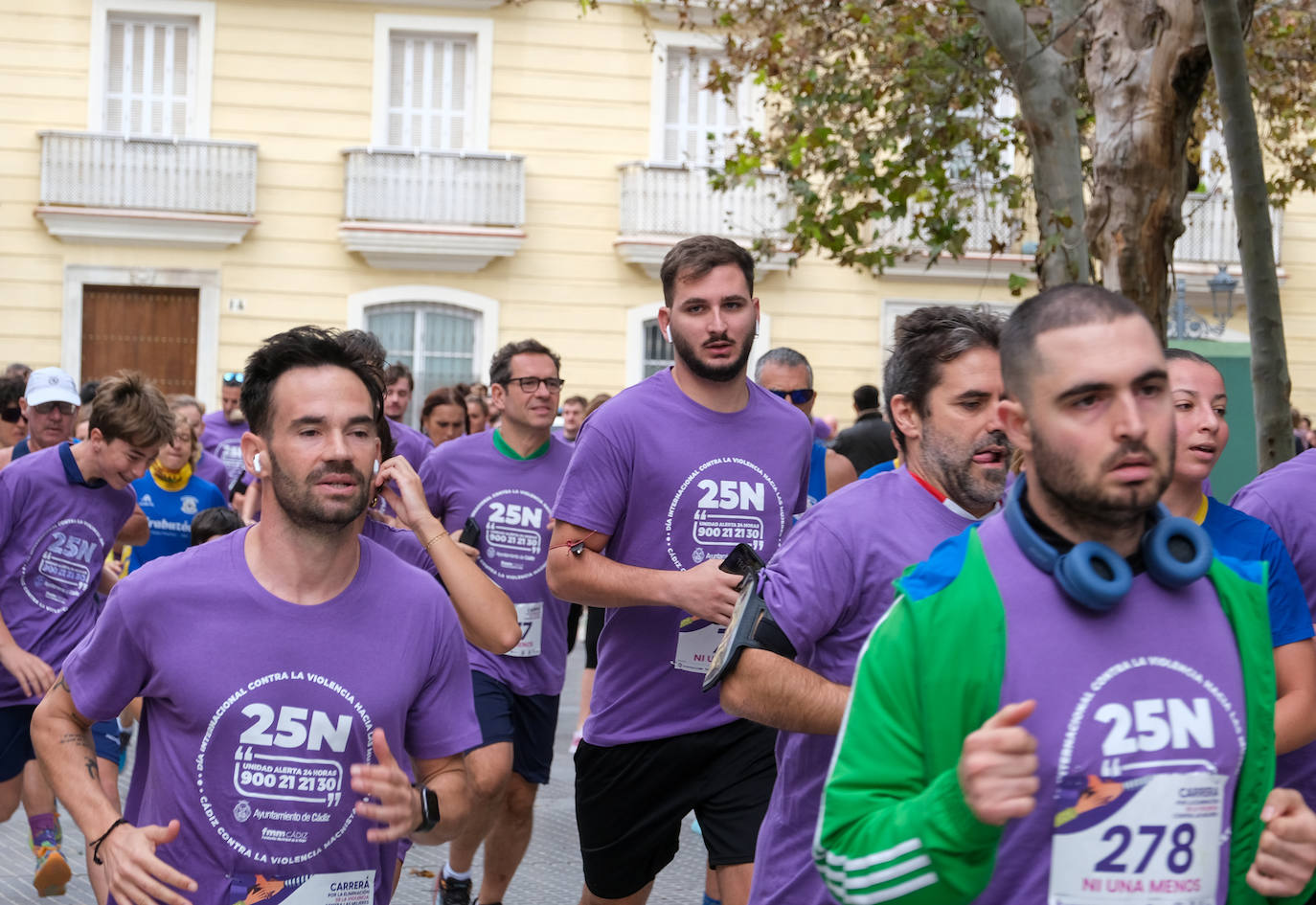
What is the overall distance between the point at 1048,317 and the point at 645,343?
19.6 metres

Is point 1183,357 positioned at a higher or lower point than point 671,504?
higher

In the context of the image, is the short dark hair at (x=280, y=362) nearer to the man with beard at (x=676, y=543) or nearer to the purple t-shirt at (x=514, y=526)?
the man with beard at (x=676, y=543)

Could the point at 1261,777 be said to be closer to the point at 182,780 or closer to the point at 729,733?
the point at 182,780

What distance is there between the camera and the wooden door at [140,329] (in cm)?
2097

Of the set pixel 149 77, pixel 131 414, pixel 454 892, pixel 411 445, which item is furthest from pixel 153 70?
pixel 454 892

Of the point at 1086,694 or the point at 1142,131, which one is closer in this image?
the point at 1086,694

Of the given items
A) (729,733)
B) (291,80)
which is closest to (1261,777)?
(729,733)

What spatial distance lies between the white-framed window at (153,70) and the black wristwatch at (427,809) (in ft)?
62.2

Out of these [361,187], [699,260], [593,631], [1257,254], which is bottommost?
[593,631]

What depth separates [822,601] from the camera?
3.36 metres

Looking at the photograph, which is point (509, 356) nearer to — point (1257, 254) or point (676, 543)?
point (676, 543)

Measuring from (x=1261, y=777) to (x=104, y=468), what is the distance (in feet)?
17.3

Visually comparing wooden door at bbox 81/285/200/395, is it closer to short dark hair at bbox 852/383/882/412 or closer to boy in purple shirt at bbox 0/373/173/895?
short dark hair at bbox 852/383/882/412

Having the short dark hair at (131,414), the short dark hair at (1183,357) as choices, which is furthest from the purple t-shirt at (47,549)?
the short dark hair at (1183,357)
